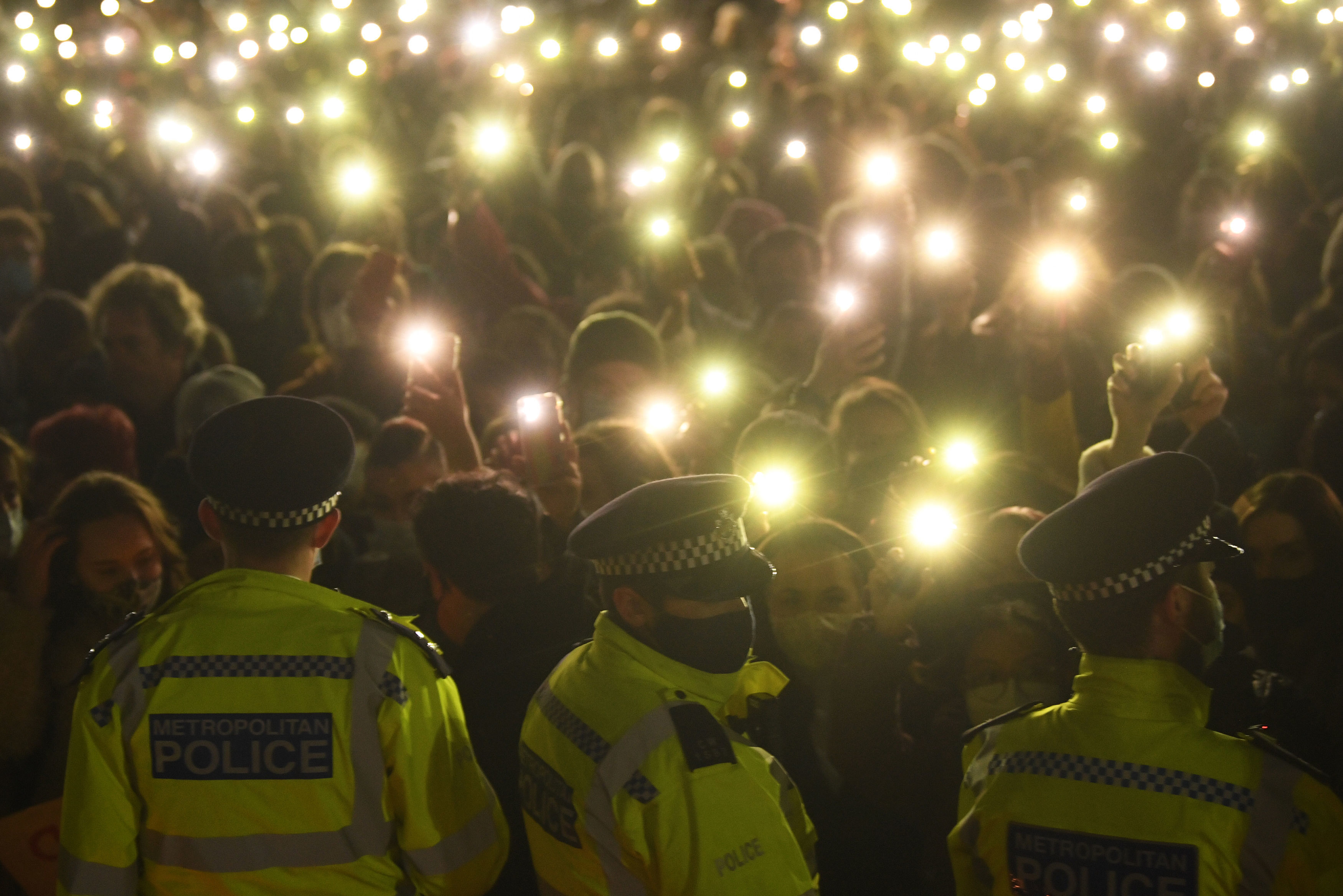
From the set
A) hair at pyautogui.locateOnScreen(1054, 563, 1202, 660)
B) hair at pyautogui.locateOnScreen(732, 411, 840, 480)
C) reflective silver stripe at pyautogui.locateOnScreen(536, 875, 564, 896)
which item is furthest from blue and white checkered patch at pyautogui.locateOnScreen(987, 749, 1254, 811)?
hair at pyautogui.locateOnScreen(732, 411, 840, 480)

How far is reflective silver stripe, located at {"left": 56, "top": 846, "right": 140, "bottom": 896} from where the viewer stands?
2527mm

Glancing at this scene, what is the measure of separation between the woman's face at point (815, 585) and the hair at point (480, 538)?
88 cm

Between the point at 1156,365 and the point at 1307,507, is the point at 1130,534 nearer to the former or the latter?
the point at 1156,365

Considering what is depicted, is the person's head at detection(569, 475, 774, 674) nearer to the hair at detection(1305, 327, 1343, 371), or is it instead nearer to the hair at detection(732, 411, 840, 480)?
the hair at detection(732, 411, 840, 480)

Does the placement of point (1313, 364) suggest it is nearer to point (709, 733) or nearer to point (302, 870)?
point (709, 733)

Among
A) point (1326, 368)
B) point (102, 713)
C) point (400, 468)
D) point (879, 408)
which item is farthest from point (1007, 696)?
point (1326, 368)

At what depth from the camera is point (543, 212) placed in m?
8.29

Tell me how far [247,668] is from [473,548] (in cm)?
95

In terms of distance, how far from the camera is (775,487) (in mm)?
4820

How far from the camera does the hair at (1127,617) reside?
8.06 feet

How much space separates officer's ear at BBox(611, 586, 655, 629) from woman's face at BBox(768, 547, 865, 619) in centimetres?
133

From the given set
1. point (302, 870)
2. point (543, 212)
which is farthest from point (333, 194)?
point (302, 870)

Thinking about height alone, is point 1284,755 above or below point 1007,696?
above

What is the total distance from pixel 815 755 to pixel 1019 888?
1.13 m
